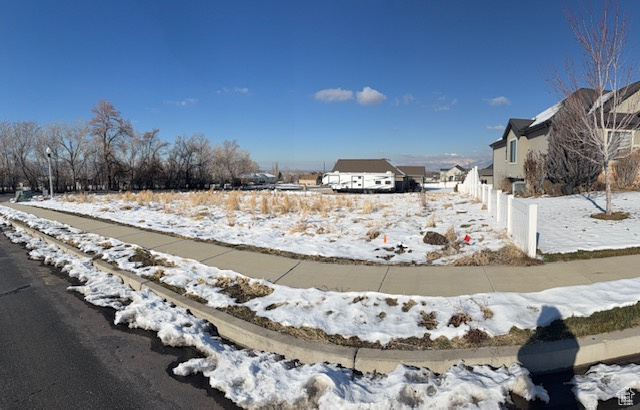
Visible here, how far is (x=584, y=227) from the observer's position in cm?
885

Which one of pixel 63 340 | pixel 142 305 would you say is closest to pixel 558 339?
pixel 142 305

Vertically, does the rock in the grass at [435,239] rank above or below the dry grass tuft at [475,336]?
above

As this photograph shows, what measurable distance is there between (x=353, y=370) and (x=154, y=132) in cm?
6571

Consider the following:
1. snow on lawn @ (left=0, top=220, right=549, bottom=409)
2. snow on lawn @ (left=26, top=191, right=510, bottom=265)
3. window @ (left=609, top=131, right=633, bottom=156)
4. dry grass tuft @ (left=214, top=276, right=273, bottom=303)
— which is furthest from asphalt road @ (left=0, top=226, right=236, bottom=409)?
window @ (left=609, top=131, right=633, bottom=156)

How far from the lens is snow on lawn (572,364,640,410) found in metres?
2.88

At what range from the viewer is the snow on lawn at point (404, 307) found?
3.89 metres

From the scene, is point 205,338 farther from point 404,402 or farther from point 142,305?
point 404,402

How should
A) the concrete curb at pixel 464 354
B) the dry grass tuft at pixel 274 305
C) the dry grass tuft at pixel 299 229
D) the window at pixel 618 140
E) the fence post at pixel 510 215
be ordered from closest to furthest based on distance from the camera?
the concrete curb at pixel 464 354 < the dry grass tuft at pixel 274 305 < the fence post at pixel 510 215 < the dry grass tuft at pixel 299 229 < the window at pixel 618 140

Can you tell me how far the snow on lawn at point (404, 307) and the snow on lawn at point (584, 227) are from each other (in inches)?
87.3

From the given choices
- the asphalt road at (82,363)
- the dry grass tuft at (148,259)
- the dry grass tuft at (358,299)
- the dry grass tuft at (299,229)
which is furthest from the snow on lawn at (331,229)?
the asphalt road at (82,363)

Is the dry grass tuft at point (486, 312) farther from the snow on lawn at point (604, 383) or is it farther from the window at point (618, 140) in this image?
the window at point (618, 140)

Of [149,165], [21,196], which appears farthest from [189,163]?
[21,196]

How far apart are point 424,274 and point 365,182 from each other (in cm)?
5610

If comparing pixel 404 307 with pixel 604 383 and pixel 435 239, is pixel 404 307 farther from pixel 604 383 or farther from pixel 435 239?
pixel 435 239
